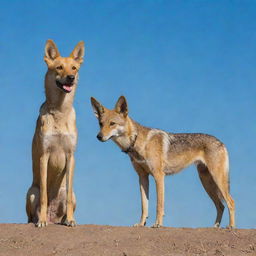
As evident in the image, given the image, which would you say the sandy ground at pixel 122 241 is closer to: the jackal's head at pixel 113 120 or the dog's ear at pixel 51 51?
the jackal's head at pixel 113 120

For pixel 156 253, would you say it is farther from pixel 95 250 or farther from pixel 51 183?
pixel 51 183

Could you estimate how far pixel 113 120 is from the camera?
1276cm

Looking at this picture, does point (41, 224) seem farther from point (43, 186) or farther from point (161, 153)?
point (161, 153)

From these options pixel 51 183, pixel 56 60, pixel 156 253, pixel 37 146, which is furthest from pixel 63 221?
pixel 56 60

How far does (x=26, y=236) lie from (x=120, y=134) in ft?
10.9

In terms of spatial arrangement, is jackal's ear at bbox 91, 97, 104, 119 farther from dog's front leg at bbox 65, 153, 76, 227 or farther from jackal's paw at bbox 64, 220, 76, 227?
jackal's paw at bbox 64, 220, 76, 227

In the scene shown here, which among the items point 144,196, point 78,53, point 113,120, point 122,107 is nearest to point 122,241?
point 144,196

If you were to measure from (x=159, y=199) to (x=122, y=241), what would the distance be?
177 centimetres

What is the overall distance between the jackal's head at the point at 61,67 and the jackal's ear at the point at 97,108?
3.69 ft

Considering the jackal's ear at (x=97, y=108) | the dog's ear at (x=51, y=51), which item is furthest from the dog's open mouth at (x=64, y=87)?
the jackal's ear at (x=97, y=108)

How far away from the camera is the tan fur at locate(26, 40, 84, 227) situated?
1170cm

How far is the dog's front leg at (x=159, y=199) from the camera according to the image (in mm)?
11945

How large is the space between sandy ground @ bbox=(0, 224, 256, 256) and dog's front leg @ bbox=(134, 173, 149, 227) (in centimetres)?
90

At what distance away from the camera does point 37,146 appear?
38.9 ft
